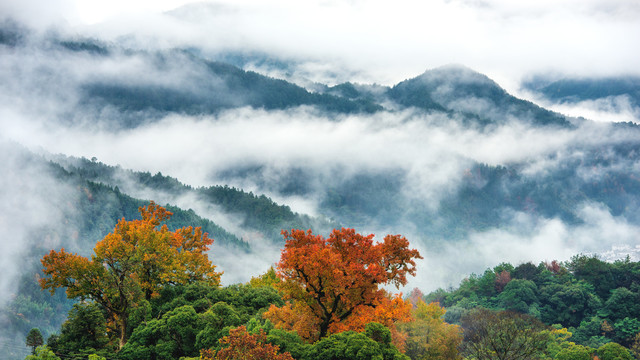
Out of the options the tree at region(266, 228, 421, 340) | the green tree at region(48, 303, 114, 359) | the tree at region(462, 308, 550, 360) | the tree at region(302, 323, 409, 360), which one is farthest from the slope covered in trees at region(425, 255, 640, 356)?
the green tree at region(48, 303, 114, 359)

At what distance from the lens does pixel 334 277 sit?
35281mm

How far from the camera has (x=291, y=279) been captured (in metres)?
37.3

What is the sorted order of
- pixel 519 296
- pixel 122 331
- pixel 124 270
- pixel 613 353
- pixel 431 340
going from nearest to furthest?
pixel 122 331 → pixel 124 270 → pixel 613 353 → pixel 431 340 → pixel 519 296

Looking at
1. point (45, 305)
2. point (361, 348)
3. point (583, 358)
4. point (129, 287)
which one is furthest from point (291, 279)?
point (45, 305)

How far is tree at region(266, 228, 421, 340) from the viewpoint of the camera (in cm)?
3584

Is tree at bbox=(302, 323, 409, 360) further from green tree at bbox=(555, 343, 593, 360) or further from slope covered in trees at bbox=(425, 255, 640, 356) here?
slope covered in trees at bbox=(425, 255, 640, 356)

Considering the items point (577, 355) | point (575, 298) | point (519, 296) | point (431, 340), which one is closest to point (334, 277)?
point (431, 340)

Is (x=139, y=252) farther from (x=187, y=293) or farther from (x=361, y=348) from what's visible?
(x=361, y=348)

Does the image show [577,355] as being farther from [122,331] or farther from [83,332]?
[83,332]

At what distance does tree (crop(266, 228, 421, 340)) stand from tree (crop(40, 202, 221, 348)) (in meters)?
13.4

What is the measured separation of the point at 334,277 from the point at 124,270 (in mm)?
20209

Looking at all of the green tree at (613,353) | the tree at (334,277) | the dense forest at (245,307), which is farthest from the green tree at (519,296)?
the tree at (334,277)

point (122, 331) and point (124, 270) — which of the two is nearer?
point (122, 331)

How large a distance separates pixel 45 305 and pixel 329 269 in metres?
188
